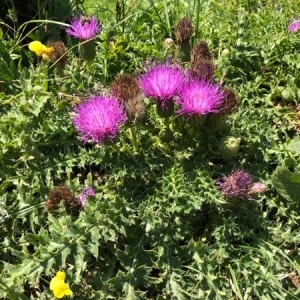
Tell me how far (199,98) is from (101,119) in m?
0.52

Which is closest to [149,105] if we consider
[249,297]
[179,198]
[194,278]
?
[179,198]

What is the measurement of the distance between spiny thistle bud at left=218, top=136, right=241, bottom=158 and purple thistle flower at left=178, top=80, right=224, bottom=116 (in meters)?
0.20

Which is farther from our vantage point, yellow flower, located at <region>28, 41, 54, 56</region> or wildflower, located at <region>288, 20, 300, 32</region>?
wildflower, located at <region>288, 20, 300, 32</region>

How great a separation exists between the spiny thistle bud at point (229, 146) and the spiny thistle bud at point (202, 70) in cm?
34

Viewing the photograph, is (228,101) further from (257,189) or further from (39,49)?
(39,49)

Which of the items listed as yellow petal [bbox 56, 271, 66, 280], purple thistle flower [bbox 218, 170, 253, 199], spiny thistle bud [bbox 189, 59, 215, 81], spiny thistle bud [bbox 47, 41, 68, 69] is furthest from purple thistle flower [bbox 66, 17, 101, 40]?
yellow petal [bbox 56, 271, 66, 280]

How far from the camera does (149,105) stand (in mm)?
2945

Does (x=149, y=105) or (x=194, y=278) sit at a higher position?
(x=149, y=105)

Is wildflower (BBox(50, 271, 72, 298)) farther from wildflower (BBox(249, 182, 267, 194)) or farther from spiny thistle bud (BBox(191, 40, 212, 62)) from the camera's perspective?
spiny thistle bud (BBox(191, 40, 212, 62))

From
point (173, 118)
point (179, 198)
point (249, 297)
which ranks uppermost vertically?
point (173, 118)

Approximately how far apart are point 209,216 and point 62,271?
852mm

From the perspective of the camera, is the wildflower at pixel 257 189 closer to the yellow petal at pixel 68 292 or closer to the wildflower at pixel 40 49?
the yellow petal at pixel 68 292

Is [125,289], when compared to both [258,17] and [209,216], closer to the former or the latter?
[209,216]

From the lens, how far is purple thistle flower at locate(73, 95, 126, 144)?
8.48 feet
